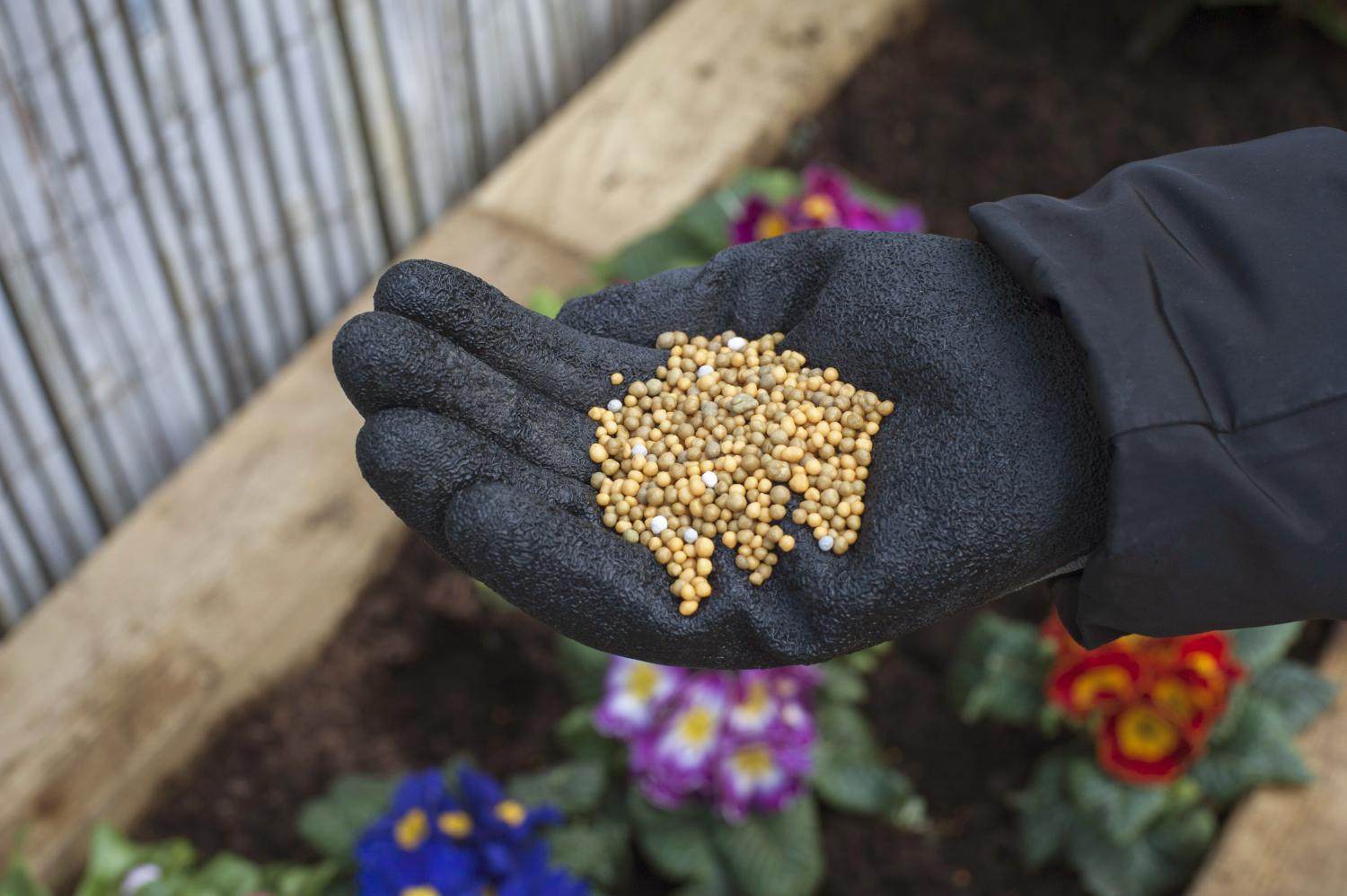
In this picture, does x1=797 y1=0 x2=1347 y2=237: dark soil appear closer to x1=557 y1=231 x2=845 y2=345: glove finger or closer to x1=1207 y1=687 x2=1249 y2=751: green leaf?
x1=1207 y1=687 x2=1249 y2=751: green leaf

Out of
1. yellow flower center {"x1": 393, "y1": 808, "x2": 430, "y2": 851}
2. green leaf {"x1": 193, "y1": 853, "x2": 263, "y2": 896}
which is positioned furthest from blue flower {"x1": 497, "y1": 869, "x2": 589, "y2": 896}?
green leaf {"x1": 193, "y1": 853, "x2": 263, "y2": 896}

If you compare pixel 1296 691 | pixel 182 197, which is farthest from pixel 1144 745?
pixel 182 197

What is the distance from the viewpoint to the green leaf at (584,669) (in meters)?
1.70

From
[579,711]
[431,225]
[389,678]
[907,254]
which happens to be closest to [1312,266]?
[907,254]

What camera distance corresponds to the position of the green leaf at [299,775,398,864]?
1.58 metres

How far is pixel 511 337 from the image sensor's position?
38.1 inches

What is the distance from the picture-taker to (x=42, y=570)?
1840mm

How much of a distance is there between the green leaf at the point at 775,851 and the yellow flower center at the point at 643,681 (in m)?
0.21

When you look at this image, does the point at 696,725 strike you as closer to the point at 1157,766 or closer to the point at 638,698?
the point at 638,698

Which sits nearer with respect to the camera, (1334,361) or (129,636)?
(1334,361)

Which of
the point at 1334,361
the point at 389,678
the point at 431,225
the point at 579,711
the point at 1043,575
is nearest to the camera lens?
the point at 1334,361

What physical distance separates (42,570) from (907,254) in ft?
4.59

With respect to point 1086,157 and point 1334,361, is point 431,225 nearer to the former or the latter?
point 1086,157

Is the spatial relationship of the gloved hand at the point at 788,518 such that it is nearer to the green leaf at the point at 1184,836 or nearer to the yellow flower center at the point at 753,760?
the yellow flower center at the point at 753,760
